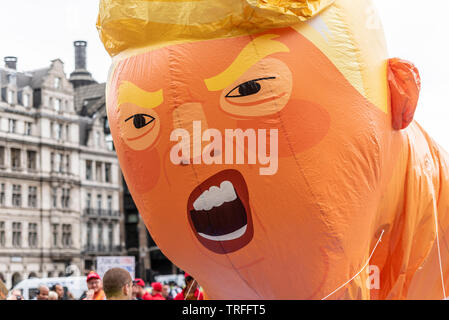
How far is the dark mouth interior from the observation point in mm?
3779

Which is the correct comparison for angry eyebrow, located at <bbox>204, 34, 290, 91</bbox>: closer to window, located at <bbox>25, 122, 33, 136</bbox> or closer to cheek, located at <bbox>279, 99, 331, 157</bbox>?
cheek, located at <bbox>279, 99, 331, 157</bbox>

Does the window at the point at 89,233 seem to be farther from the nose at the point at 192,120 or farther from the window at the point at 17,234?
the nose at the point at 192,120

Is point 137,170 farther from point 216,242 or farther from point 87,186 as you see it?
point 87,186

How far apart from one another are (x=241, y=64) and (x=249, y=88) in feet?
0.41

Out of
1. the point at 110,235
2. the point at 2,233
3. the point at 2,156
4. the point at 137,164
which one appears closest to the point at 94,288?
the point at 137,164

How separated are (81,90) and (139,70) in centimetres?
4080

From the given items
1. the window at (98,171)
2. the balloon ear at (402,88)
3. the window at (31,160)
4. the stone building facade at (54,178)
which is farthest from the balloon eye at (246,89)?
the window at (98,171)

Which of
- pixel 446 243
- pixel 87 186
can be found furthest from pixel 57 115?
pixel 446 243

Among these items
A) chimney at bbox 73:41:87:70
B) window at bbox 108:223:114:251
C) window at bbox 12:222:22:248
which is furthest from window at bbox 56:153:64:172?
chimney at bbox 73:41:87:70

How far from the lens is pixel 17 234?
37.8 metres

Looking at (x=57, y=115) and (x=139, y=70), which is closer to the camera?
(x=139, y=70)

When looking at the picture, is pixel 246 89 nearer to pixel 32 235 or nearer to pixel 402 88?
pixel 402 88

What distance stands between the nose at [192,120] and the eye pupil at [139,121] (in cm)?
20

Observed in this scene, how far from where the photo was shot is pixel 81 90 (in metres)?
43.7
